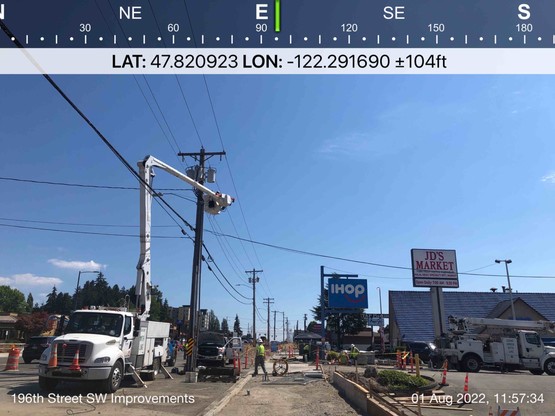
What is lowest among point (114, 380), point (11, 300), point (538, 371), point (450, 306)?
point (538, 371)

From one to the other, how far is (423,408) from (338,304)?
28.6 metres

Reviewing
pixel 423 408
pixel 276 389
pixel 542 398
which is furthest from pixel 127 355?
pixel 542 398

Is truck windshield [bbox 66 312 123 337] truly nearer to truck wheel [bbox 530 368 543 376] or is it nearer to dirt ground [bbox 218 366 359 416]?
dirt ground [bbox 218 366 359 416]

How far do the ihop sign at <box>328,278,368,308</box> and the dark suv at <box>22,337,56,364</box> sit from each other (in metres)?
22.9

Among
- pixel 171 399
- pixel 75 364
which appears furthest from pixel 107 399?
pixel 171 399

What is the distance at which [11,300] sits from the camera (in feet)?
507

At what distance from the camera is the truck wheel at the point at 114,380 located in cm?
1330

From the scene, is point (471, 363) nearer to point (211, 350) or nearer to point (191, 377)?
point (211, 350)

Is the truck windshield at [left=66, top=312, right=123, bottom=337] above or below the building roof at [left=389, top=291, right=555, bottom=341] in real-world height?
below

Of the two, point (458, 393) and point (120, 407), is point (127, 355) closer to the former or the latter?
point (120, 407)

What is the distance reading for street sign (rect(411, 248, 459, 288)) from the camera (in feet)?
122

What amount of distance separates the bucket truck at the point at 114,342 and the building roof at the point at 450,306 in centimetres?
3651

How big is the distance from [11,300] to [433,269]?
514 ft

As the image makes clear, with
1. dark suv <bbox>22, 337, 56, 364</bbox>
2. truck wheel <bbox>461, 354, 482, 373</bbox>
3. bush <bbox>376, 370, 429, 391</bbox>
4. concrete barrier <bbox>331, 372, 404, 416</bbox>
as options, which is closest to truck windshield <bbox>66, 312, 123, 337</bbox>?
concrete barrier <bbox>331, 372, 404, 416</bbox>
